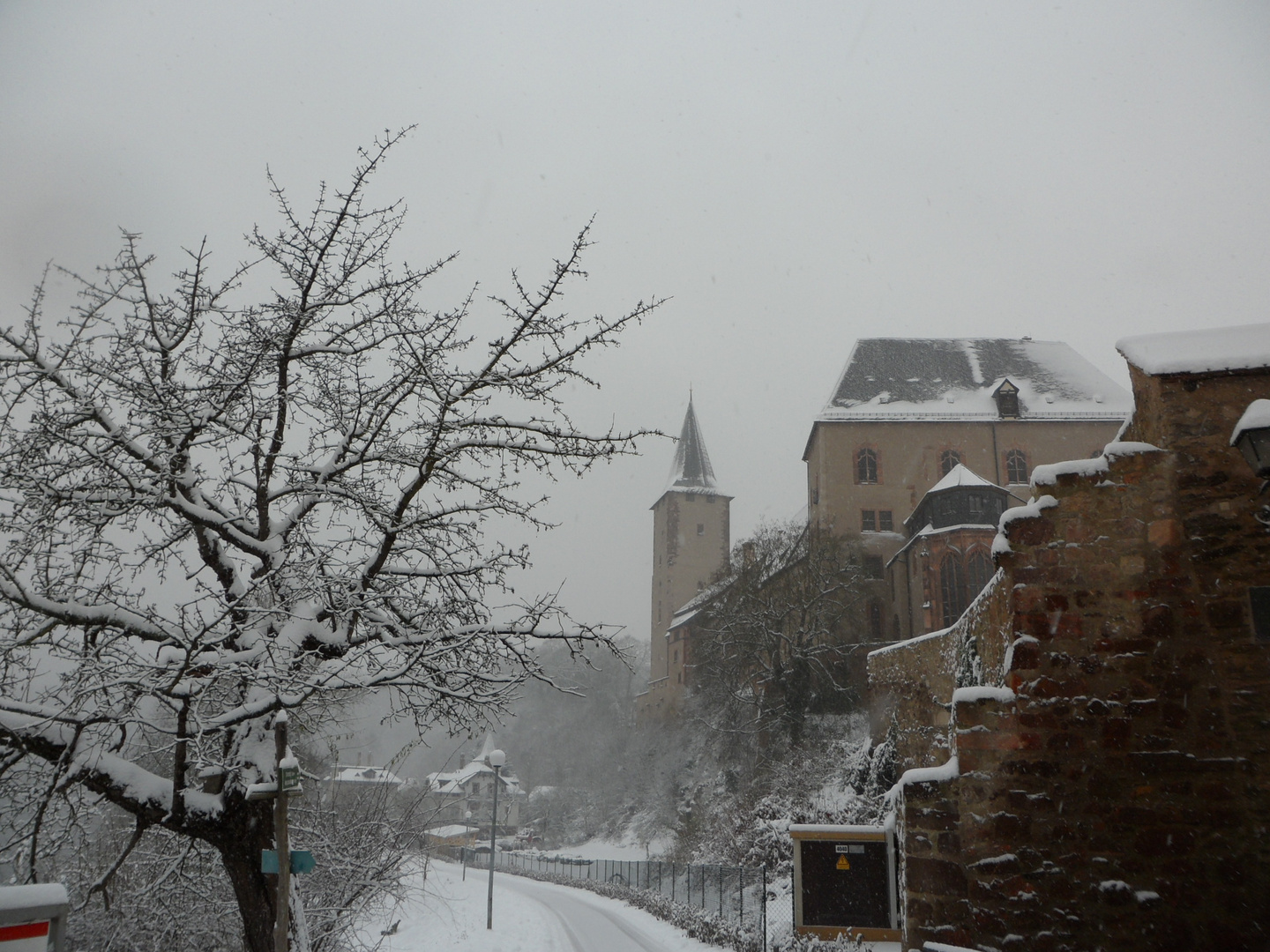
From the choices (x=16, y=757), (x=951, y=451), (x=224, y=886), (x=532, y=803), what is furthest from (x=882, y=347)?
(x=16, y=757)

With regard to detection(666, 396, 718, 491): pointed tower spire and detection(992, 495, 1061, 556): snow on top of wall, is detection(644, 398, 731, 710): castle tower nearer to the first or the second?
detection(666, 396, 718, 491): pointed tower spire

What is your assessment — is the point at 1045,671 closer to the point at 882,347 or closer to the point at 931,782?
the point at 931,782

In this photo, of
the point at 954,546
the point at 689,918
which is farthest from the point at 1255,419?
the point at 954,546

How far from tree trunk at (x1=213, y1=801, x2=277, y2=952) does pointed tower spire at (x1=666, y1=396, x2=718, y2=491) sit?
198 feet

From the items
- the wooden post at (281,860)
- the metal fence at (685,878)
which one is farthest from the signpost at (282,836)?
the metal fence at (685,878)

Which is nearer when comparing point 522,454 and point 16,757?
point 16,757

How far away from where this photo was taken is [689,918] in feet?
67.1

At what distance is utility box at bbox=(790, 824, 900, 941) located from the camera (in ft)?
32.2

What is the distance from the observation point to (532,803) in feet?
208

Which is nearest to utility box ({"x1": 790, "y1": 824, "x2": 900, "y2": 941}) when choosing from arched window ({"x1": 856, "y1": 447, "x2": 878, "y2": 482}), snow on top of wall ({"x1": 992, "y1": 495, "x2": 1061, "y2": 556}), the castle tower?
snow on top of wall ({"x1": 992, "y1": 495, "x2": 1061, "y2": 556})

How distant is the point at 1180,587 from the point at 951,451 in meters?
39.9

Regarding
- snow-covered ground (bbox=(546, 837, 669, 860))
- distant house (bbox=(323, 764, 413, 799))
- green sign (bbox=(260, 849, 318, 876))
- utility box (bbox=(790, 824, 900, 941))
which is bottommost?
snow-covered ground (bbox=(546, 837, 669, 860))

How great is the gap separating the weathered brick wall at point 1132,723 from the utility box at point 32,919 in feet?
17.3

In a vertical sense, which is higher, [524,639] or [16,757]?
[524,639]
